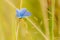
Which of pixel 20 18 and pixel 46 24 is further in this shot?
pixel 46 24

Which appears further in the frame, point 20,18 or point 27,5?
point 27,5

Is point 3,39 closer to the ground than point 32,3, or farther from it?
closer to the ground

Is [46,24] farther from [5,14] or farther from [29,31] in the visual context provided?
[5,14]

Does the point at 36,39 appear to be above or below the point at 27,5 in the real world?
below

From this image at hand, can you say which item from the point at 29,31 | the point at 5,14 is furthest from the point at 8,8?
the point at 29,31

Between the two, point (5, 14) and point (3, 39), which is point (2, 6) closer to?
point (5, 14)

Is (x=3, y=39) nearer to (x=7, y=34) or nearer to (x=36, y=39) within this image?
(x=7, y=34)

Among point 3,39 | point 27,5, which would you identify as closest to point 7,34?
point 3,39
